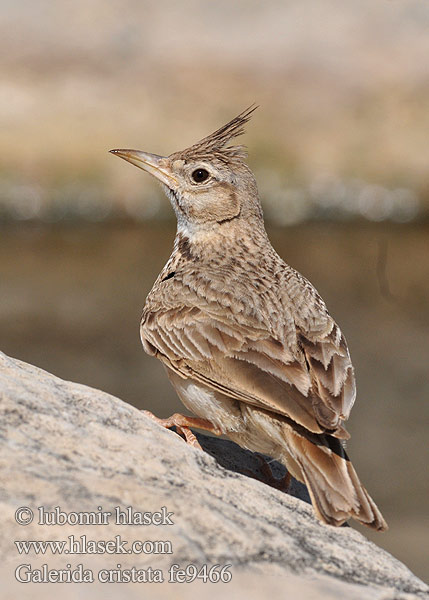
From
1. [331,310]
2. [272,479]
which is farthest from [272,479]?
[331,310]

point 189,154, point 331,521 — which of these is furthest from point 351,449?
point 331,521

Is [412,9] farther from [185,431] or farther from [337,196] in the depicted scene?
[185,431]

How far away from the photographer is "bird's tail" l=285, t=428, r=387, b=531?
12.8 ft

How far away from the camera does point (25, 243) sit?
1496 cm

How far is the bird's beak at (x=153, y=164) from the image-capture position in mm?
5992

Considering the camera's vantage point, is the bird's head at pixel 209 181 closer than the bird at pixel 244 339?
No

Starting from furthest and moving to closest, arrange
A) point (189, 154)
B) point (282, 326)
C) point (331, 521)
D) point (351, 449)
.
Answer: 1. point (351, 449)
2. point (189, 154)
3. point (282, 326)
4. point (331, 521)

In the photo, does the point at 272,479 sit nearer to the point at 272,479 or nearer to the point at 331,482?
the point at 272,479

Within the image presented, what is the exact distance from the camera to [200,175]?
5934 millimetres

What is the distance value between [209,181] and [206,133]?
10.4m

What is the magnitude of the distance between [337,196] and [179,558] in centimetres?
1363

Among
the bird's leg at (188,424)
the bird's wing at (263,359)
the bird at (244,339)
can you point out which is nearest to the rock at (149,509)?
the bird at (244,339)

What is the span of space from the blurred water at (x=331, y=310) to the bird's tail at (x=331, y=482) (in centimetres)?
438

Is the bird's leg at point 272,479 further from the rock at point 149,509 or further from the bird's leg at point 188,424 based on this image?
the rock at point 149,509
